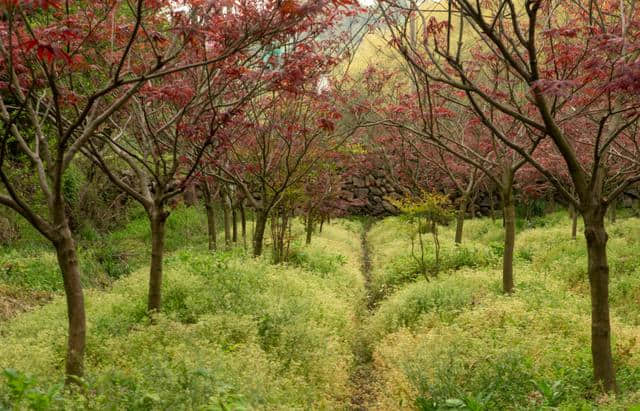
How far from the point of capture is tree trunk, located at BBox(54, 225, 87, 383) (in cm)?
458

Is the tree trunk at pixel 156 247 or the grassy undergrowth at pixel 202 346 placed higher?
the tree trunk at pixel 156 247

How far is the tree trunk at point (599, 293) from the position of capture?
4.82 m

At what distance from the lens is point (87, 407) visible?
3.81 metres

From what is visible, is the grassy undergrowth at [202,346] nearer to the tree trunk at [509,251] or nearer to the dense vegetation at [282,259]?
the dense vegetation at [282,259]

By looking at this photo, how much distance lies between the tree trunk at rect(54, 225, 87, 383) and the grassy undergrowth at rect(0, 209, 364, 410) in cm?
20

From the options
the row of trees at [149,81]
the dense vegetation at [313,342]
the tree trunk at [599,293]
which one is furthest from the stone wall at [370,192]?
the tree trunk at [599,293]

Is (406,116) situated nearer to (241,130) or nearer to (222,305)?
(241,130)

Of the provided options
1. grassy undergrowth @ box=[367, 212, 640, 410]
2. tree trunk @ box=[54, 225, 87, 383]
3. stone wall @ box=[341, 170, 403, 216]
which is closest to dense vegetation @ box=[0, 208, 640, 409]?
grassy undergrowth @ box=[367, 212, 640, 410]

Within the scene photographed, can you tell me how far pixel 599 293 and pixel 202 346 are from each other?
3.96 m

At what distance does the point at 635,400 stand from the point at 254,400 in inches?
129

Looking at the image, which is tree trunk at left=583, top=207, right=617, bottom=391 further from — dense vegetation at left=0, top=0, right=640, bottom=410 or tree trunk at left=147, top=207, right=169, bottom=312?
tree trunk at left=147, top=207, right=169, bottom=312

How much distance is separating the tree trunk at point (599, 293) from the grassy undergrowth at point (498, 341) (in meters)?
0.17

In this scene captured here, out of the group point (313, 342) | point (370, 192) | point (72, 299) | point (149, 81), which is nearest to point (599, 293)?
point (313, 342)

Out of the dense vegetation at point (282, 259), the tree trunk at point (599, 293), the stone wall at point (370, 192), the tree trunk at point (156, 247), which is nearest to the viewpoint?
the dense vegetation at point (282, 259)
